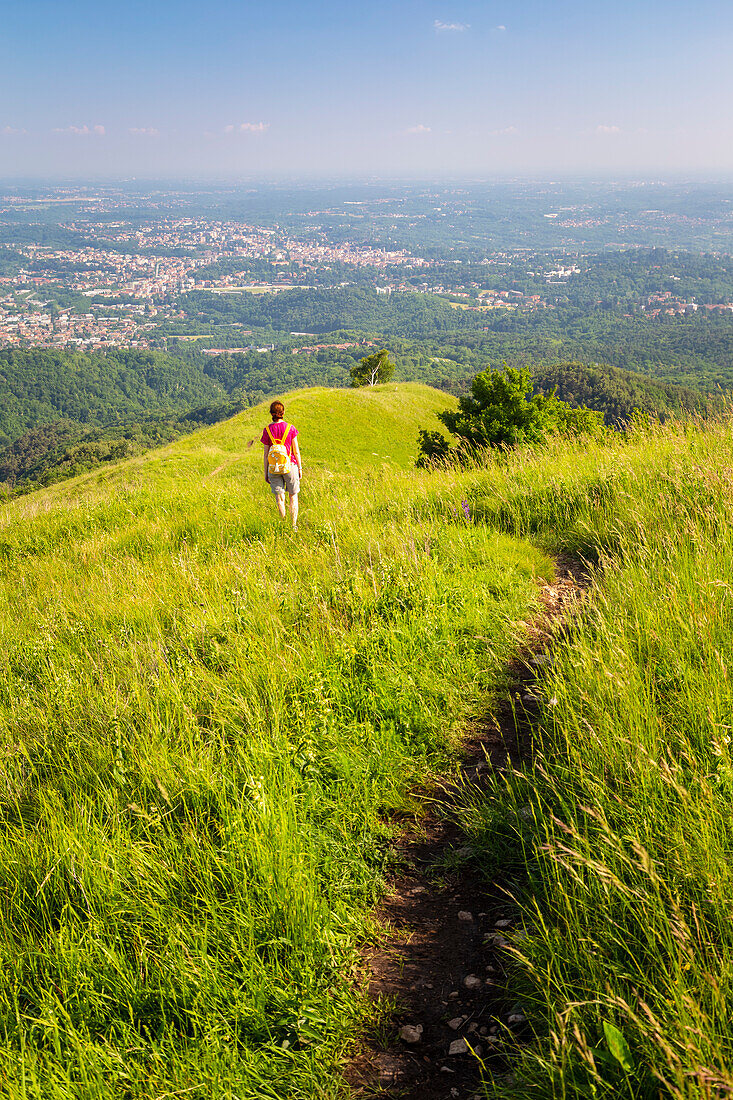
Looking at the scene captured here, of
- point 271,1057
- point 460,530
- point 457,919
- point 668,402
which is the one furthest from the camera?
point 668,402

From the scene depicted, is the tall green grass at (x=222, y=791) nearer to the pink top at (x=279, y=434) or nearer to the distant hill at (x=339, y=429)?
the pink top at (x=279, y=434)

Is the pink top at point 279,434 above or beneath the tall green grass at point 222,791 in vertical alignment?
above

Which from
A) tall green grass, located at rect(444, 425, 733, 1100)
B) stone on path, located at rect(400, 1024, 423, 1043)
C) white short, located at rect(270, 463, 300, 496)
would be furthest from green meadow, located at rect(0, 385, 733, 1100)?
white short, located at rect(270, 463, 300, 496)

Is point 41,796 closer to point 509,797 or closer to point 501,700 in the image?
point 509,797

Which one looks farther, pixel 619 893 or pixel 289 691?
pixel 289 691

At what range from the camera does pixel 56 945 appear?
6.75ft

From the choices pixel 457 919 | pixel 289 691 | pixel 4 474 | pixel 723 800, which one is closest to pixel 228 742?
pixel 289 691

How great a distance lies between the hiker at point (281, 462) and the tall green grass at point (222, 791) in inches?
142

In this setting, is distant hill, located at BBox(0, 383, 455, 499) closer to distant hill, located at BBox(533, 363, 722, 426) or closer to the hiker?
the hiker

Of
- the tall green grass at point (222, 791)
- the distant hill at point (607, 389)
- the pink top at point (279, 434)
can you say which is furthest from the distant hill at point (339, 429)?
the distant hill at point (607, 389)

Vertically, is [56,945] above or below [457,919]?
above

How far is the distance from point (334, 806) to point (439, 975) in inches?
31.1

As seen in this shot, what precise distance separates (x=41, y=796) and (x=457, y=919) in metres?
1.95

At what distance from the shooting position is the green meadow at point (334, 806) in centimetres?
172
